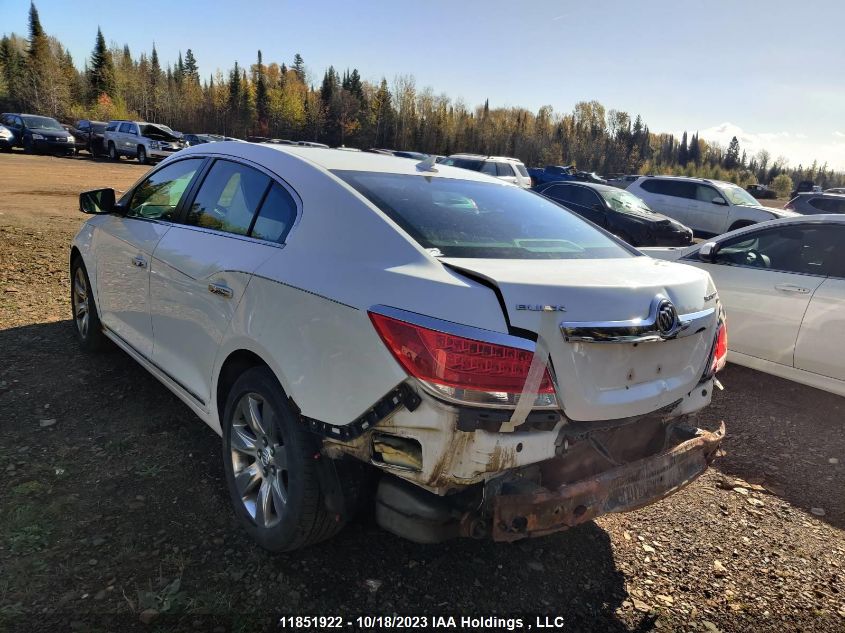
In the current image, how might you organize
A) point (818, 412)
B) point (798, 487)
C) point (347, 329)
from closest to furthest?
point (347, 329) → point (798, 487) → point (818, 412)

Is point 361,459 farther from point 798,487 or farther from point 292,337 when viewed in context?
point 798,487

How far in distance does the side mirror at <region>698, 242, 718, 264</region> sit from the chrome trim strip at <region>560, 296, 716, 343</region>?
3.24 meters

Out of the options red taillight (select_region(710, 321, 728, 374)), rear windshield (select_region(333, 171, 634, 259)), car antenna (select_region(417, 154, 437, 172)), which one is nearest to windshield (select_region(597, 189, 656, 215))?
rear windshield (select_region(333, 171, 634, 259))

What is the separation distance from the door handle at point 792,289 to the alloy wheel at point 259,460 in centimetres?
Answer: 411

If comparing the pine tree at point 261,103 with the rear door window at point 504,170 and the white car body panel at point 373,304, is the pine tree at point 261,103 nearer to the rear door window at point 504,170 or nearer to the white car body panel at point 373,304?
the rear door window at point 504,170

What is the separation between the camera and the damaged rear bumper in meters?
1.95

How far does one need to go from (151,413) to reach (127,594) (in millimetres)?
1667

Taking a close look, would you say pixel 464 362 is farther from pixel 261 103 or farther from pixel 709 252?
pixel 261 103

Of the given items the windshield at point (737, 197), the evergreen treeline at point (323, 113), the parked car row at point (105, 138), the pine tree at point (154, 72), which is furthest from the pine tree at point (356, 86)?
the windshield at point (737, 197)

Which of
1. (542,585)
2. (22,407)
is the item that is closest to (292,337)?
(542,585)

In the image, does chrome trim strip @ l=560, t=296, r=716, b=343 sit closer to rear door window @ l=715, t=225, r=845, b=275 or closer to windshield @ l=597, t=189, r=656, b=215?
rear door window @ l=715, t=225, r=845, b=275

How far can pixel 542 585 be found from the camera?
2473 mm

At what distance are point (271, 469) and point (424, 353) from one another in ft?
3.46

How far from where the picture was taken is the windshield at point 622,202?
39.7ft
